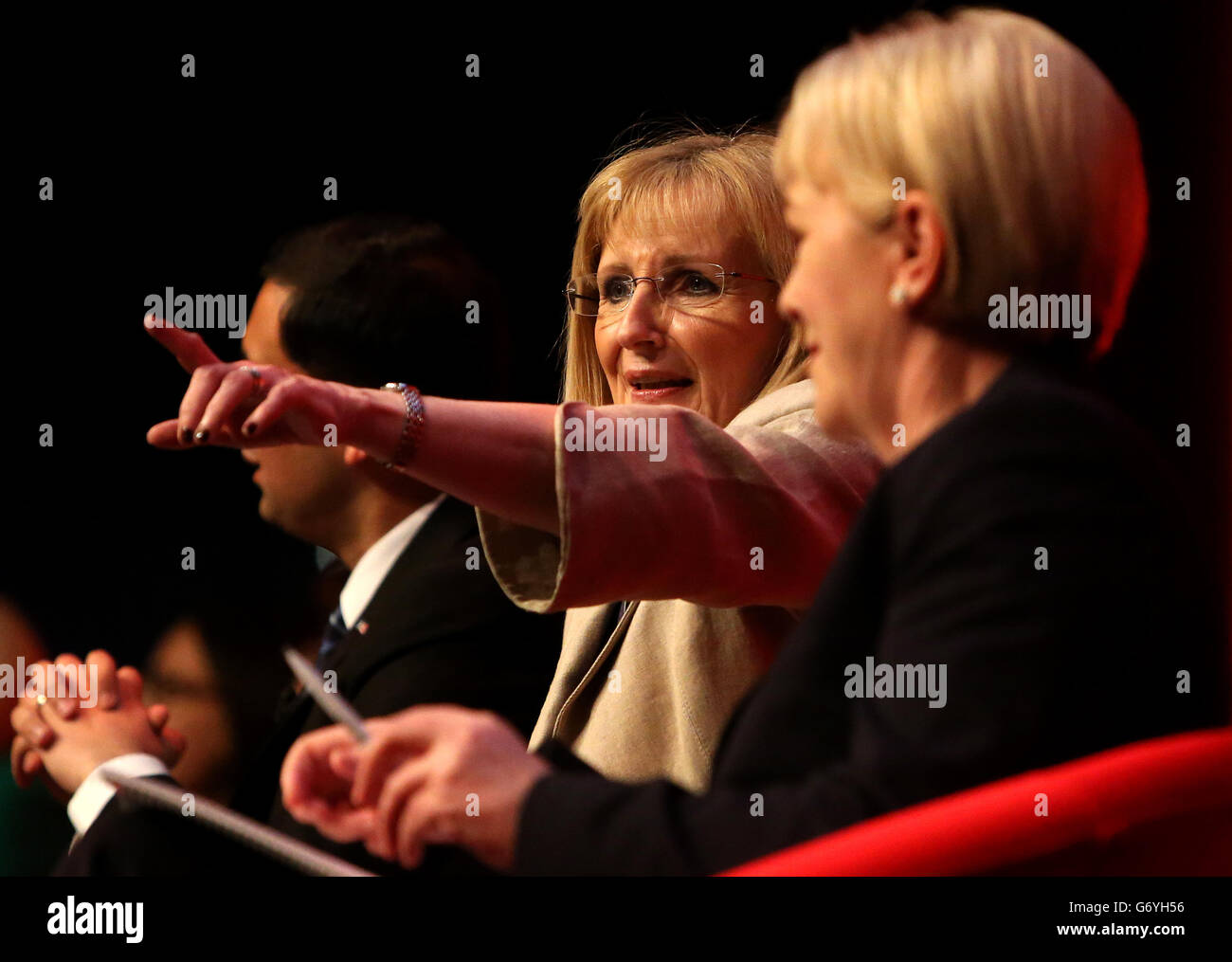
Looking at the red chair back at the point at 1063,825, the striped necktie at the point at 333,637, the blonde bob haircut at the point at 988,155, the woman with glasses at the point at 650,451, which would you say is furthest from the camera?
the striped necktie at the point at 333,637

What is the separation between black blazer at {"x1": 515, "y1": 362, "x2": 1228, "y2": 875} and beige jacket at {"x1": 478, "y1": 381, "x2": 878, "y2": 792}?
13.9 inches

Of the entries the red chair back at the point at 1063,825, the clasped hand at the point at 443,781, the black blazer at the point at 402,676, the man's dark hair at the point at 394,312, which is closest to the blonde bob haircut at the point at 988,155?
the red chair back at the point at 1063,825

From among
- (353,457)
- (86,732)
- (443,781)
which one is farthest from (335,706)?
(353,457)

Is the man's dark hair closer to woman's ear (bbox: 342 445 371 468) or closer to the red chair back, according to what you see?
woman's ear (bbox: 342 445 371 468)

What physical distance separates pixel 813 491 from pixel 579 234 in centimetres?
56

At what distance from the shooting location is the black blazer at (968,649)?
2.62 feet

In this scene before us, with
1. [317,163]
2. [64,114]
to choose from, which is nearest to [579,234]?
[317,163]

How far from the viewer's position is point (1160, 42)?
171 cm

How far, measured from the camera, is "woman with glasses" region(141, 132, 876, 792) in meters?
1.19

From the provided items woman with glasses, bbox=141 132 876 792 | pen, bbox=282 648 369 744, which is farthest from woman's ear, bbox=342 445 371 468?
pen, bbox=282 648 369 744

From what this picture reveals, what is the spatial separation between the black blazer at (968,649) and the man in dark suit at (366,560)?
1.13 ft

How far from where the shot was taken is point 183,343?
4.11ft

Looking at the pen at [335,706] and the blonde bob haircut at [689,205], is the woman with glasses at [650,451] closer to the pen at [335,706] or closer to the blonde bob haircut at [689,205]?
the blonde bob haircut at [689,205]
